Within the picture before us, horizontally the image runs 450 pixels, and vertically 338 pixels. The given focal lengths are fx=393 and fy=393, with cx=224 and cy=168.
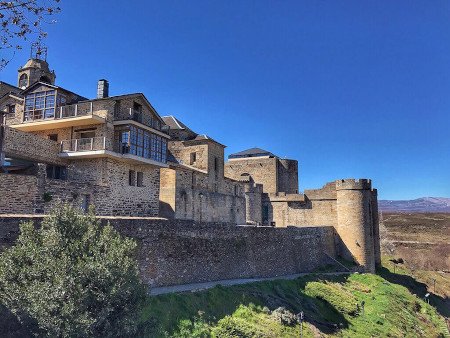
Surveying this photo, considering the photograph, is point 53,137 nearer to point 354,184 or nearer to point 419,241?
point 354,184

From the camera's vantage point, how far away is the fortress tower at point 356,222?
3434 cm

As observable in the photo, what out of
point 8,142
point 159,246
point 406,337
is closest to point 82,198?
point 8,142

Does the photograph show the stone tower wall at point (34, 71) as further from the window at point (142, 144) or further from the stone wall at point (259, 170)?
the stone wall at point (259, 170)

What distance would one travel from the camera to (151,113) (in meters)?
26.2

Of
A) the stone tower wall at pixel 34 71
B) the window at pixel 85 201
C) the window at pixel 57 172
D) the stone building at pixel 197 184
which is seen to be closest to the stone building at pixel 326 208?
the stone building at pixel 197 184

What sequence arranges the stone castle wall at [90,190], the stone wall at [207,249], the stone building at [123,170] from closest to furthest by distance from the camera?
the stone wall at [207,249], the stone castle wall at [90,190], the stone building at [123,170]

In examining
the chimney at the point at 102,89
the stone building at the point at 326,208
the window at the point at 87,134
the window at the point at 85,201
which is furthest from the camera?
the stone building at the point at 326,208

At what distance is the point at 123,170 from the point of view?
24.2 metres

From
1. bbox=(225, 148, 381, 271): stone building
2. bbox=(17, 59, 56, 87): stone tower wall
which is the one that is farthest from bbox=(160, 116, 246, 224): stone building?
bbox=(17, 59, 56, 87): stone tower wall

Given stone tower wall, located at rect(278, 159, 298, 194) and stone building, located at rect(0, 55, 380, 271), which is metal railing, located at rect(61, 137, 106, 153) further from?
stone tower wall, located at rect(278, 159, 298, 194)

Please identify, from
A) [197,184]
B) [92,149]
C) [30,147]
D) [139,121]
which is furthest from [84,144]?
[197,184]

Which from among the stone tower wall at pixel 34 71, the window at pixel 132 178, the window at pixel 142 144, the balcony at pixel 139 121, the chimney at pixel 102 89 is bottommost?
the window at pixel 132 178

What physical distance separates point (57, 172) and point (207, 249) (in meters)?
10.5

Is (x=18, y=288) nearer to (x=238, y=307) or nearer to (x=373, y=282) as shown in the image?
(x=238, y=307)
